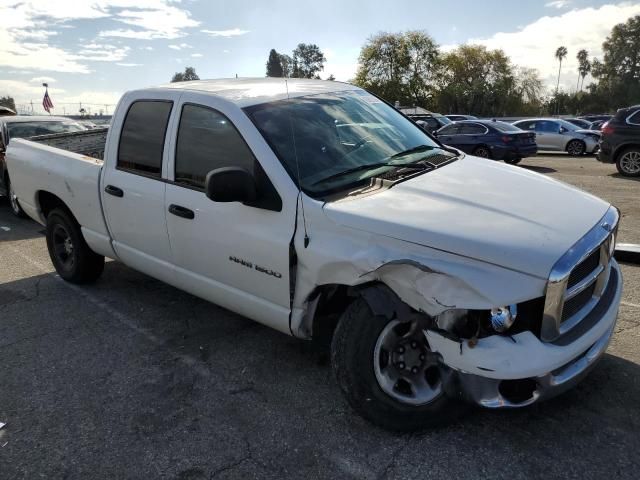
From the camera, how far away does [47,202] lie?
5.45 meters

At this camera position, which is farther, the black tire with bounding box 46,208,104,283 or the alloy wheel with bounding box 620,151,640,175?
the alloy wheel with bounding box 620,151,640,175

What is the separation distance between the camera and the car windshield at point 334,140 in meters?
3.11

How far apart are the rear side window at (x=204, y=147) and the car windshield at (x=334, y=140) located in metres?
0.19

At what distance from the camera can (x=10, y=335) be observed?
4.32 m

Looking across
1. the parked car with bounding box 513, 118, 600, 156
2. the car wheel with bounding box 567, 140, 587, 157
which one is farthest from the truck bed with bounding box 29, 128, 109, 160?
the car wheel with bounding box 567, 140, 587, 157

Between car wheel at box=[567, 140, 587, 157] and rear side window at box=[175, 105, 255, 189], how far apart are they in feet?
62.7

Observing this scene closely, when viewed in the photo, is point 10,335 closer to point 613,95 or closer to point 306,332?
point 306,332

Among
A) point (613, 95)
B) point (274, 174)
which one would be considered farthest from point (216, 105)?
point (613, 95)

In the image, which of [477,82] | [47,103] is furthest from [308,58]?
[47,103]

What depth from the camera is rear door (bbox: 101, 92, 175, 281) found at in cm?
386

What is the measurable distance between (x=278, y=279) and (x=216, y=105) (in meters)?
1.29

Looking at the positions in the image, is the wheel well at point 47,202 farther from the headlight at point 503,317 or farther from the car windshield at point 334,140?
the headlight at point 503,317

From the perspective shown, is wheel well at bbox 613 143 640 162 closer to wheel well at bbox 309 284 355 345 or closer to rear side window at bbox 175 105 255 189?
wheel well at bbox 309 284 355 345

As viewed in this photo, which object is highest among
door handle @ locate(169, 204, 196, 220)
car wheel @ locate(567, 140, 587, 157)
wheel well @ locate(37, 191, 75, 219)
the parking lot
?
door handle @ locate(169, 204, 196, 220)
